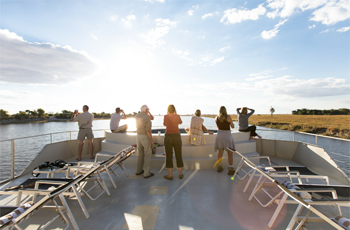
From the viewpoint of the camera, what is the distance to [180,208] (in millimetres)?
2420

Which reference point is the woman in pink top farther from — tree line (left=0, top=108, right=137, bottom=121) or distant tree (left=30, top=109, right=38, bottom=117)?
distant tree (left=30, top=109, right=38, bottom=117)

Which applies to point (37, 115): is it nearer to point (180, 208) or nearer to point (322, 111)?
point (180, 208)

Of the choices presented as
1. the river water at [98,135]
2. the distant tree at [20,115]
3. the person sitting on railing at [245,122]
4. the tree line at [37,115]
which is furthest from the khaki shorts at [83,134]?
the distant tree at [20,115]

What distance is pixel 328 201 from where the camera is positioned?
5.05 feet

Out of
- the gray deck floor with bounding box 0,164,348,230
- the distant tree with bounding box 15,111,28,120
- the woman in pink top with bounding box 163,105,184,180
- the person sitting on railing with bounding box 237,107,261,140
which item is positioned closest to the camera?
the gray deck floor with bounding box 0,164,348,230

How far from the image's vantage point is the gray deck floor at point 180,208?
2.06 m

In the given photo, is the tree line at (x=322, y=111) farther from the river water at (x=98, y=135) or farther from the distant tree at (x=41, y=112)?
the distant tree at (x=41, y=112)

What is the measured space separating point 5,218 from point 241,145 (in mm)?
4680

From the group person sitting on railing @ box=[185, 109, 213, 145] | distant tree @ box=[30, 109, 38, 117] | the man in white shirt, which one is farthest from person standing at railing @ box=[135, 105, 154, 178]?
distant tree @ box=[30, 109, 38, 117]

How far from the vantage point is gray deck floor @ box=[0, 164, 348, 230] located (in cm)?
206

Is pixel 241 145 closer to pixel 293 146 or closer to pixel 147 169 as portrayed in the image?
pixel 293 146

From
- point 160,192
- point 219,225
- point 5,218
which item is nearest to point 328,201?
point 219,225

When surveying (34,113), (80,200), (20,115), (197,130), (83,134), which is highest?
(34,113)

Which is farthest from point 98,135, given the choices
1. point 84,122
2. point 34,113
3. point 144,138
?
point 34,113
